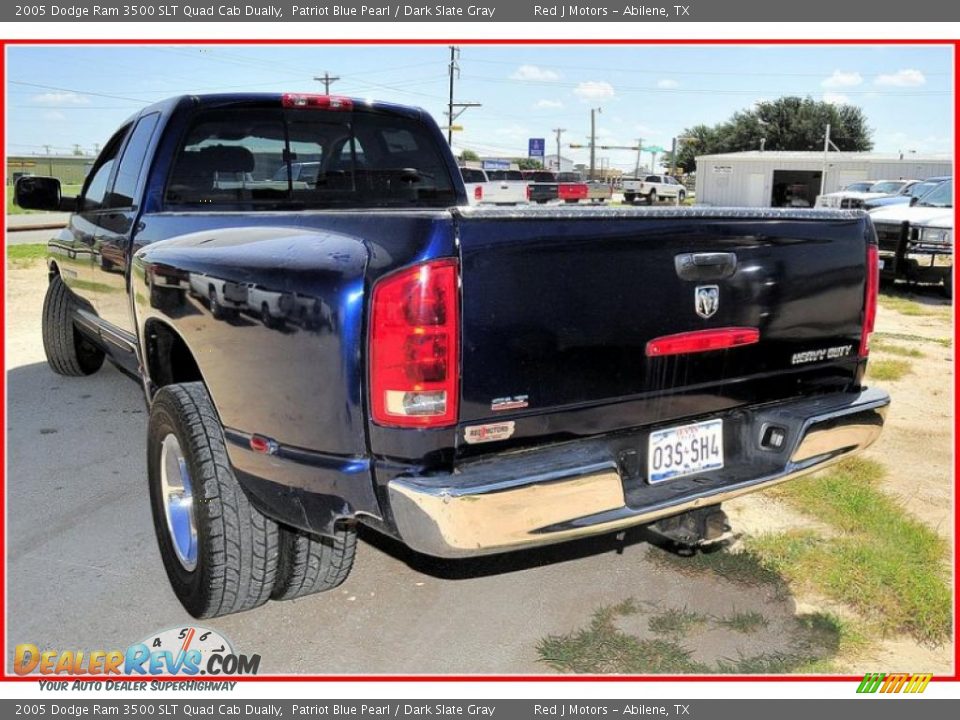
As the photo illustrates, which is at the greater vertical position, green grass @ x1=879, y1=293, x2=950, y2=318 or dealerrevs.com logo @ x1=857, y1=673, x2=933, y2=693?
green grass @ x1=879, y1=293, x2=950, y2=318

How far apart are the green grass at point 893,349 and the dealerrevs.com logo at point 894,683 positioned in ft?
18.3

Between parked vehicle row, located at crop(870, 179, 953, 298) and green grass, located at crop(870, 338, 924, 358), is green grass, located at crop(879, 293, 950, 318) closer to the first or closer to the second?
parked vehicle row, located at crop(870, 179, 953, 298)

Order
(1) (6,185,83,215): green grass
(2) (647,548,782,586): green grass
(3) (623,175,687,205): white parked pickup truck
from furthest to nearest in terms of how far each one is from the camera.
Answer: (3) (623,175,687,205): white parked pickup truck
(1) (6,185,83,215): green grass
(2) (647,548,782,586): green grass

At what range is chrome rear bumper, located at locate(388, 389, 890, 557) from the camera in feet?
7.27

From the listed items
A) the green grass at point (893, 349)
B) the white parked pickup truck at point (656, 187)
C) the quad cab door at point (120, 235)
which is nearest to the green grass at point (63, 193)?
the quad cab door at point (120, 235)

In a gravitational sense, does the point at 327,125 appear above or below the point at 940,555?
above

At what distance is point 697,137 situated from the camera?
260 ft

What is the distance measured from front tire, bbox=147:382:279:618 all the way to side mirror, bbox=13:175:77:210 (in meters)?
2.42

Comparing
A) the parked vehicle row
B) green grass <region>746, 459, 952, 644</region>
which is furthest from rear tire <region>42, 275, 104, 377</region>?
the parked vehicle row

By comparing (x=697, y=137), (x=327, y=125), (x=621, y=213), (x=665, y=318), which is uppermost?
(x=697, y=137)

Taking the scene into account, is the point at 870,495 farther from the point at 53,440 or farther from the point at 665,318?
the point at 53,440

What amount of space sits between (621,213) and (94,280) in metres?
3.57

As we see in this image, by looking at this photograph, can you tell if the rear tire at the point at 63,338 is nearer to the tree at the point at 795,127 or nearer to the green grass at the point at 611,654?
the green grass at the point at 611,654

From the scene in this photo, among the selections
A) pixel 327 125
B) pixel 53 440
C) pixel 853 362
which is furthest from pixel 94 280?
pixel 853 362
